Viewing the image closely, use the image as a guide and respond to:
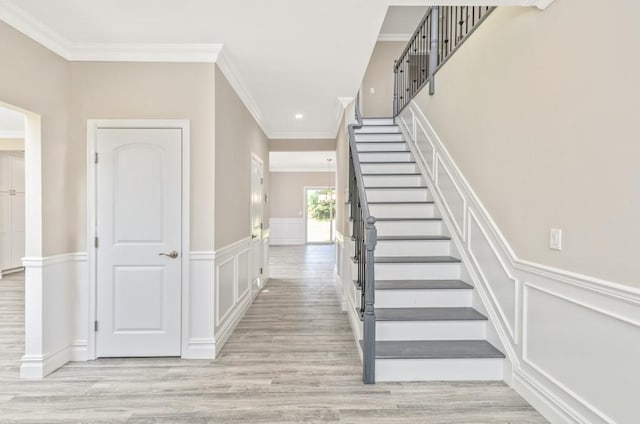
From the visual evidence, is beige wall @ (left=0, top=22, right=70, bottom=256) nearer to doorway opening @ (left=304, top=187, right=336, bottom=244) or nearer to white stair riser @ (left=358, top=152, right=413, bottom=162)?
white stair riser @ (left=358, top=152, right=413, bottom=162)

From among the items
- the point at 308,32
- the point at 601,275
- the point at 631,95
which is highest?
the point at 308,32

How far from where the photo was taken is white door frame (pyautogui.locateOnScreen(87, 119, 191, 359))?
→ 115 inches

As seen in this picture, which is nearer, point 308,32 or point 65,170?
point 308,32

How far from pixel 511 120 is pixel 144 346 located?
11.3 ft

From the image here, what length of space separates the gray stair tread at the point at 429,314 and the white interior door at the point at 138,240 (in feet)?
5.82

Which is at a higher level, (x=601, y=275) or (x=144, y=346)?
(x=601, y=275)

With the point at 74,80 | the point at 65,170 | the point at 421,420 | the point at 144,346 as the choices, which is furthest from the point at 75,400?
the point at 74,80

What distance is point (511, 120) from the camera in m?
2.43

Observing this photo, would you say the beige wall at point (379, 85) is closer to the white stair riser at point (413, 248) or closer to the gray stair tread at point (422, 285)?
the white stair riser at point (413, 248)

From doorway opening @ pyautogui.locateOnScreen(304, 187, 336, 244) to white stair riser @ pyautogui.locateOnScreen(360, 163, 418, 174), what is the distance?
24.8 feet

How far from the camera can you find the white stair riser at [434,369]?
2457 mm

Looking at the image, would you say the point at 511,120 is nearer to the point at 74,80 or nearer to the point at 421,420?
the point at 421,420

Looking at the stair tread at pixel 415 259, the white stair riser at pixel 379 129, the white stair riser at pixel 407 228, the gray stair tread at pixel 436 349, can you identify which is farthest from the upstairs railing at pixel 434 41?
the gray stair tread at pixel 436 349

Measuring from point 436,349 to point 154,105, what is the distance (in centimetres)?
301
